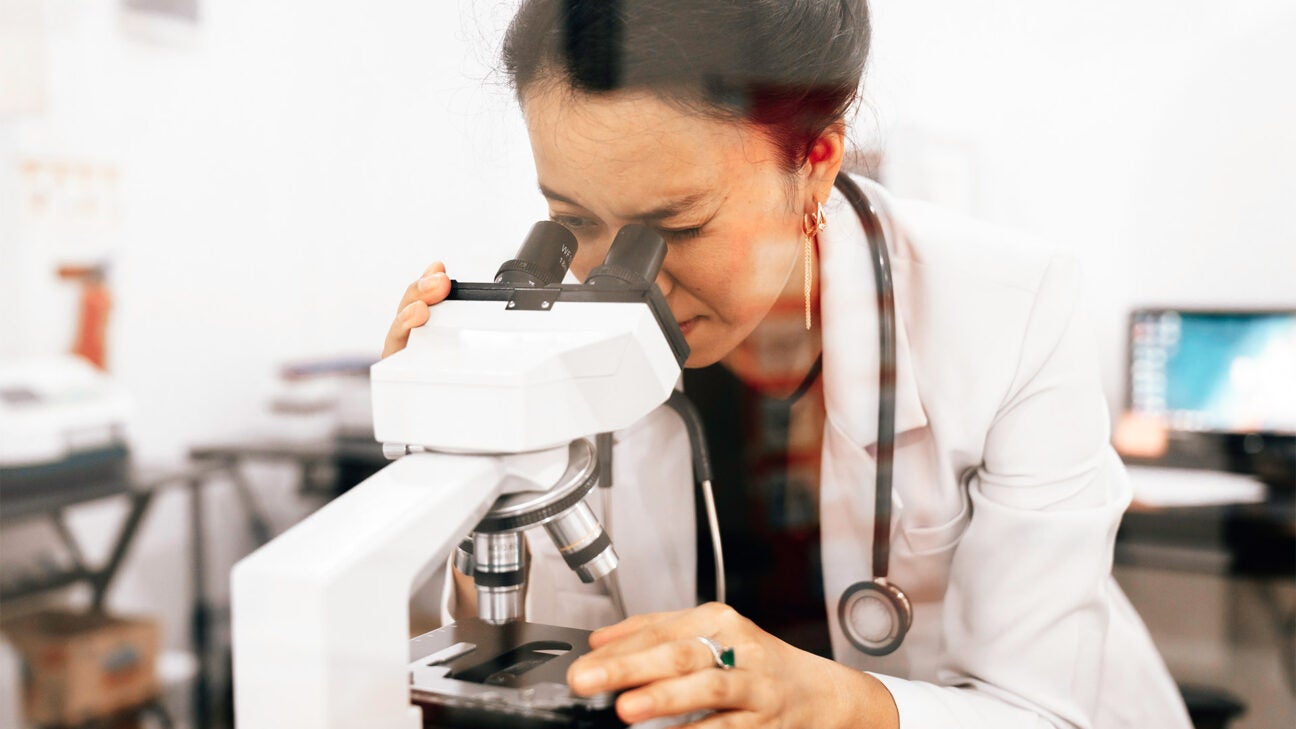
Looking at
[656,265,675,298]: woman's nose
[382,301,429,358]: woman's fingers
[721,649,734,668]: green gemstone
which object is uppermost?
[656,265,675,298]: woman's nose

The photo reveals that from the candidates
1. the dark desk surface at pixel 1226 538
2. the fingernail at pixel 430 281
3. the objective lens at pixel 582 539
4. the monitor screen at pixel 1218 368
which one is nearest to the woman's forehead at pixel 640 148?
the fingernail at pixel 430 281

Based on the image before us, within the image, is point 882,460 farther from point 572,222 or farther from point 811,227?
point 572,222

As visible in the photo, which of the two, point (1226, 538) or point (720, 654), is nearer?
point (720, 654)

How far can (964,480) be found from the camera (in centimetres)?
76

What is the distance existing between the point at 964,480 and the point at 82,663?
83 cm

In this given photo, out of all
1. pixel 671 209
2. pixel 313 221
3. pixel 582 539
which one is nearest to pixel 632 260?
pixel 671 209

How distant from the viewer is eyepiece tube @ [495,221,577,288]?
618 mm

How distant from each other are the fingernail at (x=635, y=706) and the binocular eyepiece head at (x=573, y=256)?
0.80 feet

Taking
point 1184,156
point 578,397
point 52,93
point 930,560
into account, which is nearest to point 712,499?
point 930,560

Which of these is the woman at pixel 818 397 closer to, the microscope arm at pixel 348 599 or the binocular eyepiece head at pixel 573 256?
the binocular eyepiece head at pixel 573 256

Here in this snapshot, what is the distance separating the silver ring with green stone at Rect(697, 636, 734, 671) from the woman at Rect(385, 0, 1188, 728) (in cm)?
1

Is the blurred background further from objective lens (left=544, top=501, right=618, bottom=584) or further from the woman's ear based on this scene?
objective lens (left=544, top=501, right=618, bottom=584)

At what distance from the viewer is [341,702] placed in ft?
1.52

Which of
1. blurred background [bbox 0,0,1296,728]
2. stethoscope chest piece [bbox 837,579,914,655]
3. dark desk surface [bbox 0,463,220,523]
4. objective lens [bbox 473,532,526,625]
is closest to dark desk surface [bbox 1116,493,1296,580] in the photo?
blurred background [bbox 0,0,1296,728]
